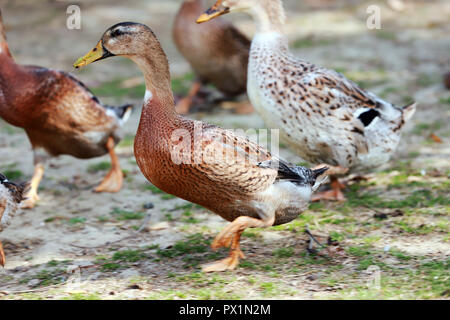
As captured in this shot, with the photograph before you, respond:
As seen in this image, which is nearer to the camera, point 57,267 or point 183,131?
point 183,131

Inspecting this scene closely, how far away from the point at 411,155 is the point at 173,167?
3112 mm

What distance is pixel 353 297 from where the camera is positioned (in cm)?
336

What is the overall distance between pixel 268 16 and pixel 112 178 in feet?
6.68

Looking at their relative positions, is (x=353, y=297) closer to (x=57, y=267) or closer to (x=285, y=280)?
(x=285, y=280)

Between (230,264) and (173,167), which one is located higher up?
(173,167)

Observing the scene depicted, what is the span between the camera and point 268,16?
510 centimetres

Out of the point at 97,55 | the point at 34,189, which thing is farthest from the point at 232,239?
the point at 34,189

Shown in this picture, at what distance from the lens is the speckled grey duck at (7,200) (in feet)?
13.2

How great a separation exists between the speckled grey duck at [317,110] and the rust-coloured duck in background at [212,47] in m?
2.18

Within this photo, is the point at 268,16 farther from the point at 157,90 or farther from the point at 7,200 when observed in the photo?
the point at 7,200

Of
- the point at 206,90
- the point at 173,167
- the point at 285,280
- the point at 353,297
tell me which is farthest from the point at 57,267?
the point at 206,90

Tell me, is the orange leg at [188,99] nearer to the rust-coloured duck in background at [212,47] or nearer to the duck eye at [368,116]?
the rust-coloured duck in background at [212,47]
